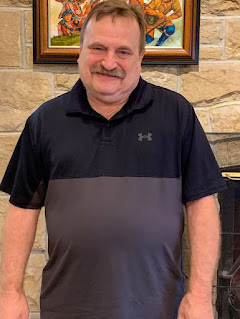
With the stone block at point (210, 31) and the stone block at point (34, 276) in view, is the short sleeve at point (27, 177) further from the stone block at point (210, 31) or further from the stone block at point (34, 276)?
the stone block at point (210, 31)

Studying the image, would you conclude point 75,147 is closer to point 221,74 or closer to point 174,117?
point 174,117

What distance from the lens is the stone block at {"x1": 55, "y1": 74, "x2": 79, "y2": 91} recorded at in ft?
6.31

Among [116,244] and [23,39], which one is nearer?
[116,244]

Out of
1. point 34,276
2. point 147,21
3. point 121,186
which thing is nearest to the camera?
point 121,186

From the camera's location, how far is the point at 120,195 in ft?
4.38

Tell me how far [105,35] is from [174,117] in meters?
0.31

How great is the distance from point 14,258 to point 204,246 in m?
0.58

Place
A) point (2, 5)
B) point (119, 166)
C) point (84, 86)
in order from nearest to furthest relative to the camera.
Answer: point (119, 166) → point (84, 86) → point (2, 5)

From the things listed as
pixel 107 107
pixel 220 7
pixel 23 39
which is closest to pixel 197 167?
pixel 107 107

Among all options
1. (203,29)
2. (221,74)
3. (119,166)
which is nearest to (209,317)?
(119,166)

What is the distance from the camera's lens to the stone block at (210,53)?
75.2 inches

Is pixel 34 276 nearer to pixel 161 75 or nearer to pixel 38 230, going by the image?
pixel 38 230

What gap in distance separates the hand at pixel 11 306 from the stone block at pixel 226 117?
1045mm

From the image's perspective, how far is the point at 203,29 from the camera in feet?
6.22
